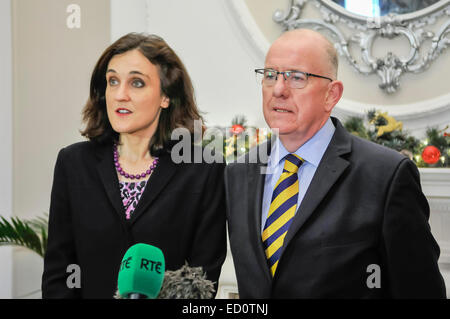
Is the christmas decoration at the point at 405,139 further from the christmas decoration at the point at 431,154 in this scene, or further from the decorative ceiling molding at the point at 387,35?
the decorative ceiling molding at the point at 387,35

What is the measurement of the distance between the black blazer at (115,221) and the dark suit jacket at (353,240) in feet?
0.66

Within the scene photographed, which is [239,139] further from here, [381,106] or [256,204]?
[256,204]

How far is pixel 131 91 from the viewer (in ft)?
6.69

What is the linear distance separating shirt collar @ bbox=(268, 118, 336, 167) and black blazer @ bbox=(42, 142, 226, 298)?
0.86 feet

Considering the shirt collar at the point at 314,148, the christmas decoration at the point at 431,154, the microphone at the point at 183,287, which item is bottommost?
the microphone at the point at 183,287

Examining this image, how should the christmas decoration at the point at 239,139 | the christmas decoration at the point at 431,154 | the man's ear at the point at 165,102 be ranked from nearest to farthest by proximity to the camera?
the man's ear at the point at 165,102 < the christmas decoration at the point at 431,154 < the christmas decoration at the point at 239,139

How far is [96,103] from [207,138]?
196cm

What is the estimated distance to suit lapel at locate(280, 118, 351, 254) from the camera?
6.00 feet

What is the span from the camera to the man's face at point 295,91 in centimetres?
190

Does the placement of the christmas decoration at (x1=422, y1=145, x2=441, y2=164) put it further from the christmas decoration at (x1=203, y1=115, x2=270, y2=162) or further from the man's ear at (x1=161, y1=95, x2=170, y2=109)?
the man's ear at (x1=161, y1=95, x2=170, y2=109)

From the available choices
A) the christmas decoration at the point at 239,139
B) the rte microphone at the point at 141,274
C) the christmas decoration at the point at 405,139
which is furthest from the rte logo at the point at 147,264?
the christmas decoration at the point at 405,139

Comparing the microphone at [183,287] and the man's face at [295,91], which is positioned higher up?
the man's face at [295,91]

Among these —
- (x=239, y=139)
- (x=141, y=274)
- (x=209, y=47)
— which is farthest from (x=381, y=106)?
(x=141, y=274)
